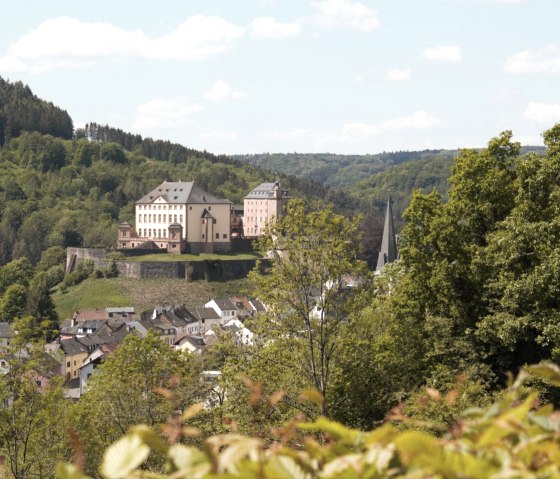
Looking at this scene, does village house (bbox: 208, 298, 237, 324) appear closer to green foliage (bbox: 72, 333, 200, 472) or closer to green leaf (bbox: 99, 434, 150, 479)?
green foliage (bbox: 72, 333, 200, 472)

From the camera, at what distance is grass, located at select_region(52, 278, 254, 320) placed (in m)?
114

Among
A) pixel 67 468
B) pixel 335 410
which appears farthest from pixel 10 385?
pixel 67 468

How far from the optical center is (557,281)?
862 inches

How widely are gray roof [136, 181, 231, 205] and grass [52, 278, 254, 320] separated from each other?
1462 centimetres

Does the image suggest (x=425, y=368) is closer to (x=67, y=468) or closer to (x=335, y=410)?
(x=335, y=410)

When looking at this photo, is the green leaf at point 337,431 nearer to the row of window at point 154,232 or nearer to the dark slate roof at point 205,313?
the dark slate roof at point 205,313

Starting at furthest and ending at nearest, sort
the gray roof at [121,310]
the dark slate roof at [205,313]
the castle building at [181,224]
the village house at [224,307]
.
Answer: the castle building at [181,224] < the village house at [224,307] < the gray roof at [121,310] < the dark slate roof at [205,313]

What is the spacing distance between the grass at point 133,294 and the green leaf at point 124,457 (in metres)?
109

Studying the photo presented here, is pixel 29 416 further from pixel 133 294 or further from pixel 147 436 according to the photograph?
pixel 133 294

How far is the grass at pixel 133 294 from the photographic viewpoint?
114250mm

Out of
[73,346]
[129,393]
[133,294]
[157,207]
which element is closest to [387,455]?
[129,393]

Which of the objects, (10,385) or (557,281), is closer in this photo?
(557,281)

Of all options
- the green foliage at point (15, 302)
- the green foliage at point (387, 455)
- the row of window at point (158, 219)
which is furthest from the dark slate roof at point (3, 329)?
the green foliage at point (387, 455)

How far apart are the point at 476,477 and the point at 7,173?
6880 inches
